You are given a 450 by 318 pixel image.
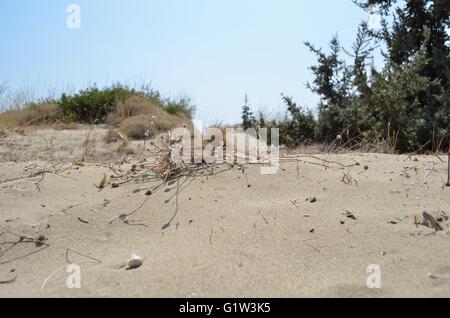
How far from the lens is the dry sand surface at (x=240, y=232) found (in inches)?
78.6

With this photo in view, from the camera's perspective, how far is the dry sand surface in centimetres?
200

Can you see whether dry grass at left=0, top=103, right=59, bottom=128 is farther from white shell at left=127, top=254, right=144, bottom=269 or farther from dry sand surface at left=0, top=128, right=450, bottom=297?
white shell at left=127, top=254, right=144, bottom=269

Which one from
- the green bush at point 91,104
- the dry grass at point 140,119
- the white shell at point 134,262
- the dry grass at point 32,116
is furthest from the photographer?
the green bush at point 91,104

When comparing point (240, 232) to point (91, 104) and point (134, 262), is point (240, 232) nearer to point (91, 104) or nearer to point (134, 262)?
point (134, 262)

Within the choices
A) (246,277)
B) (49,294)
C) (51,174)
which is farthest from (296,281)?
(51,174)

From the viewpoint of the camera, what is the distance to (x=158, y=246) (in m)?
2.42

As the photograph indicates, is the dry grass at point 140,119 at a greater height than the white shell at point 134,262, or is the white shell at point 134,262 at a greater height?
the dry grass at point 140,119

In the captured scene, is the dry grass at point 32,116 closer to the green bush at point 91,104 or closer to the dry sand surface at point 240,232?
the green bush at point 91,104

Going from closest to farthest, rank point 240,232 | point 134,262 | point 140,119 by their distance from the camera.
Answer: point 134,262
point 240,232
point 140,119

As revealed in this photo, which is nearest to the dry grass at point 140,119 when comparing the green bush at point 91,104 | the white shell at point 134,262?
the green bush at point 91,104

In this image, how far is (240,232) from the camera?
249cm

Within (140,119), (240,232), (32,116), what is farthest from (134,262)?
(32,116)
